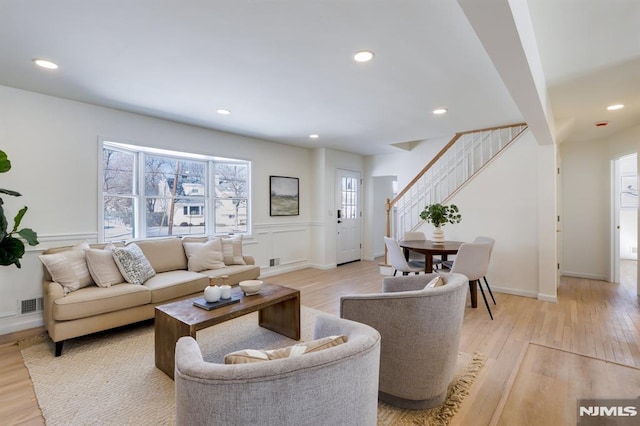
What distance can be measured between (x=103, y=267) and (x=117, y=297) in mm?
437

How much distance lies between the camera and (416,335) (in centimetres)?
168

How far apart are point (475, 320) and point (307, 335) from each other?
1.83 m

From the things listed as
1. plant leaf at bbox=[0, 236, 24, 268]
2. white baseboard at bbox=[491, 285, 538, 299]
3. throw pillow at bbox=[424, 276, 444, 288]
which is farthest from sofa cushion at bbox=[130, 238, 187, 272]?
white baseboard at bbox=[491, 285, 538, 299]

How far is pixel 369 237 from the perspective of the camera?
273 inches

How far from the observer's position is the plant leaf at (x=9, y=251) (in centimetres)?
238

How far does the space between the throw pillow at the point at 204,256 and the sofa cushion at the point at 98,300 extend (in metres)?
0.79

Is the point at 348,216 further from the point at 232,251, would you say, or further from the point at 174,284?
the point at 174,284

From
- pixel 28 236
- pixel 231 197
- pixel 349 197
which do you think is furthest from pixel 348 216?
pixel 28 236

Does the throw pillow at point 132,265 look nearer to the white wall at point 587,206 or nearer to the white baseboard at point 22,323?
the white baseboard at point 22,323

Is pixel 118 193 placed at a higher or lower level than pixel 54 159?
lower

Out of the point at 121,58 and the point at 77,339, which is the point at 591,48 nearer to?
the point at 121,58

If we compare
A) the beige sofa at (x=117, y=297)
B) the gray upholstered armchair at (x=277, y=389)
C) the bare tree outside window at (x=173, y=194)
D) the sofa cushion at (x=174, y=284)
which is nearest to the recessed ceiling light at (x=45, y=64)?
the bare tree outside window at (x=173, y=194)

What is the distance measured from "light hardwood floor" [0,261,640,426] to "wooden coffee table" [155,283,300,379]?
2.30ft

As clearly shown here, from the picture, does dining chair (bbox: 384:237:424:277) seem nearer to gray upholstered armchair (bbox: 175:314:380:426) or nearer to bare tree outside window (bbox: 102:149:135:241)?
gray upholstered armchair (bbox: 175:314:380:426)
